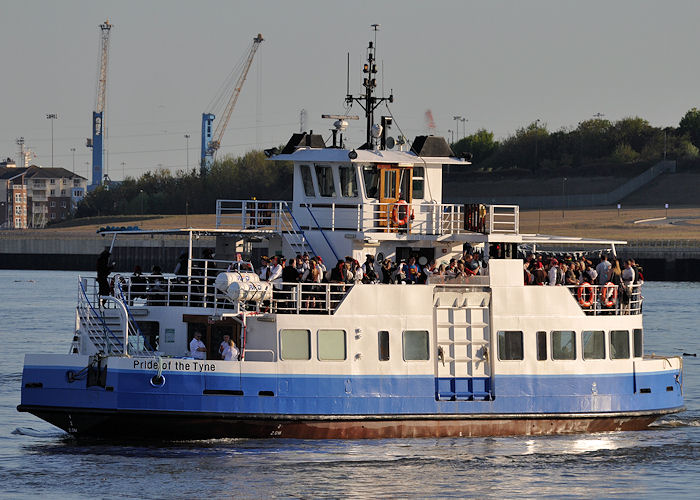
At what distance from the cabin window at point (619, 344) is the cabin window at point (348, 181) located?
7.15 m

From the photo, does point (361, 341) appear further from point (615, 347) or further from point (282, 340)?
point (615, 347)

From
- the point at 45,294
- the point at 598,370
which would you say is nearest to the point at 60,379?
the point at 598,370

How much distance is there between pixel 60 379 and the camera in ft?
91.0

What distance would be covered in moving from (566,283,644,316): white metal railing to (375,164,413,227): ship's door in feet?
15.8

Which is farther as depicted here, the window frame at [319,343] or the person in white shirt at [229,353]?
the window frame at [319,343]

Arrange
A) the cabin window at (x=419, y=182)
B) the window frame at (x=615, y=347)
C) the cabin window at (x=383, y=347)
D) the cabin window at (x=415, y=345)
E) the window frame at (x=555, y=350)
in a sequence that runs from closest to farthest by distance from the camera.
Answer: the cabin window at (x=383, y=347) → the cabin window at (x=415, y=345) → the window frame at (x=555, y=350) → the window frame at (x=615, y=347) → the cabin window at (x=419, y=182)

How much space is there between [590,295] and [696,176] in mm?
121857

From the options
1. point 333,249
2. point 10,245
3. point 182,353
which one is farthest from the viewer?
point 10,245

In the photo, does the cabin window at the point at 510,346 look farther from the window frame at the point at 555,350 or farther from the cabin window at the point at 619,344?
the cabin window at the point at 619,344

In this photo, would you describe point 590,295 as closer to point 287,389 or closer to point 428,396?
point 428,396

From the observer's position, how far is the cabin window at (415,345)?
1145 inches

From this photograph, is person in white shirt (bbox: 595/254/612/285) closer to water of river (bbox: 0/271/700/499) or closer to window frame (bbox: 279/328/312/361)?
water of river (bbox: 0/271/700/499)

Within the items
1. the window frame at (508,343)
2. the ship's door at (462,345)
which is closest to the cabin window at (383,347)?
the ship's door at (462,345)

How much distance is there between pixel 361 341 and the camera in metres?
28.7
